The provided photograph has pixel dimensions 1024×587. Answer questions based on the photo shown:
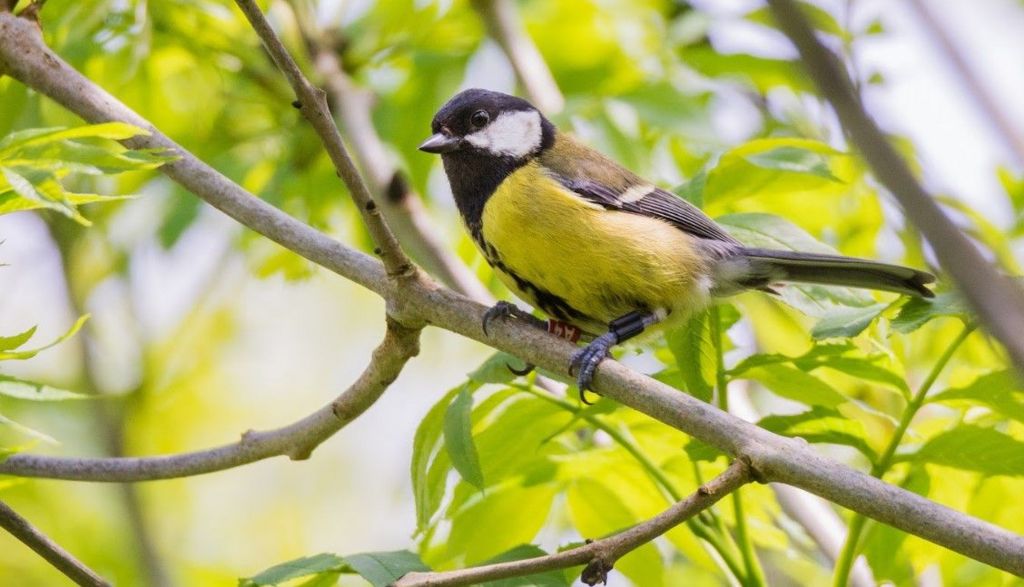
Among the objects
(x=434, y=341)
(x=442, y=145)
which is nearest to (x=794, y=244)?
(x=442, y=145)

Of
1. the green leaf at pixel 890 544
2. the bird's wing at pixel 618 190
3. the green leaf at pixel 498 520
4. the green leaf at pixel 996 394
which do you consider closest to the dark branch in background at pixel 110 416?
the green leaf at pixel 498 520

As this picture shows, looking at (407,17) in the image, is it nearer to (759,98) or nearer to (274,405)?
(759,98)

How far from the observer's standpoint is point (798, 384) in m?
2.49

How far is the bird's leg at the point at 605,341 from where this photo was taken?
2.32 m

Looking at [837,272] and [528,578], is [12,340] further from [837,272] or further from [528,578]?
[837,272]

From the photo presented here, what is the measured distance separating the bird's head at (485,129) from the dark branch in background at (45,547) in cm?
168

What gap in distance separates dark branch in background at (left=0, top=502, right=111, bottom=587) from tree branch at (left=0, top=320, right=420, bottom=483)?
0.72 feet

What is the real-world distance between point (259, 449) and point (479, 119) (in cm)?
142

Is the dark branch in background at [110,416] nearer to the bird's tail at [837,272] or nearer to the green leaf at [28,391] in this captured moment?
the green leaf at [28,391]

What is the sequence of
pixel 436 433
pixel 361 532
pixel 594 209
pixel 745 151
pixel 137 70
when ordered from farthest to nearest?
pixel 361 532 < pixel 137 70 < pixel 594 209 < pixel 745 151 < pixel 436 433

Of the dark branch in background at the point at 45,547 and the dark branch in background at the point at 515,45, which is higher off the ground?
the dark branch in background at the point at 515,45

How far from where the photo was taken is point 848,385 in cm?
388

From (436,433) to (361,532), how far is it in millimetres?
3499

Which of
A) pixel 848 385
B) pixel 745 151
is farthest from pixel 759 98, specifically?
pixel 745 151
